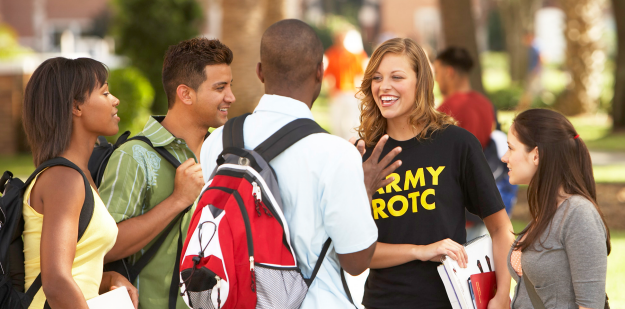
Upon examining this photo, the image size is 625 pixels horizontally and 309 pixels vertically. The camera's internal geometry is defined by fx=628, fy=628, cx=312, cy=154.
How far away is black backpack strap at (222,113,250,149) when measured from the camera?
2316 millimetres

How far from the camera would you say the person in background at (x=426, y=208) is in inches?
113

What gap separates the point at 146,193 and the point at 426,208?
129 centimetres

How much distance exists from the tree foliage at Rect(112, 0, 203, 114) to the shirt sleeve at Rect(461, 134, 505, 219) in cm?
1211

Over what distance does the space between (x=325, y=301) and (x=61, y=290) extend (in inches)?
38.4

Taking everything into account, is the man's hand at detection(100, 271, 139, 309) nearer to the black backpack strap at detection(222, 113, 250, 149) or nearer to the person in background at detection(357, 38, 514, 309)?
the black backpack strap at detection(222, 113, 250, 149)

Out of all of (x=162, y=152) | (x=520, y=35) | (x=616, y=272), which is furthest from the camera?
(x=520, y=35)

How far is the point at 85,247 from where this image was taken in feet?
8.20

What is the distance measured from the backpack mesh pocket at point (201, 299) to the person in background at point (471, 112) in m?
2.62

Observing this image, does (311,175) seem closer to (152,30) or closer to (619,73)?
(152,30)

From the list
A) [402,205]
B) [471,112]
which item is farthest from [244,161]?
[471,112]

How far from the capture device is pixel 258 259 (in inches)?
83.9

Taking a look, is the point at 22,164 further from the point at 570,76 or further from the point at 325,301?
the point at 570,76

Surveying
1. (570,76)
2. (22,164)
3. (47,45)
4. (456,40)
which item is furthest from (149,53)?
(47,45)

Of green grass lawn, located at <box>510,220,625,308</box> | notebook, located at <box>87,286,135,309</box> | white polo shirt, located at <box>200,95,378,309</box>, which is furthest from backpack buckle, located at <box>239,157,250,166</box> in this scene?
green grass lawn, located at <box>510,220,625,308</box>
